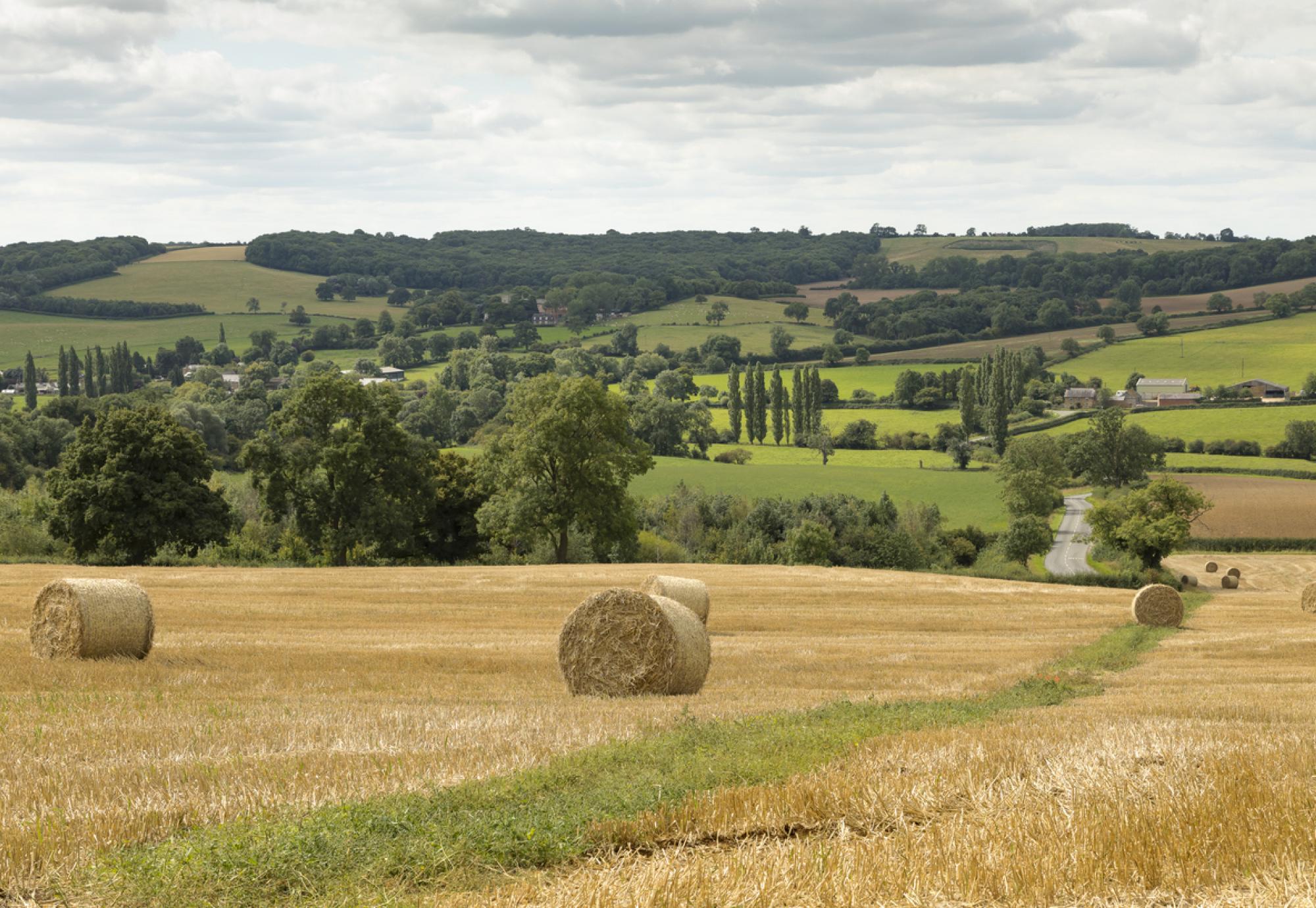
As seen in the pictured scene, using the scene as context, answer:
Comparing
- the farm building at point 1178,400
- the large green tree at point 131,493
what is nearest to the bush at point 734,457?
the farm building at point 1178,400

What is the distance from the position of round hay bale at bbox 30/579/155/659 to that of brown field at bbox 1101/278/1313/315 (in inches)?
7186

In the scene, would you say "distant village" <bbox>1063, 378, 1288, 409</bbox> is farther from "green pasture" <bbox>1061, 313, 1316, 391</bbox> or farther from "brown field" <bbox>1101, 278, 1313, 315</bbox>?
"brown field" <bbox>1101, 278, 1313, 315</bbox>

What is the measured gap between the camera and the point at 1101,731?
492 inches

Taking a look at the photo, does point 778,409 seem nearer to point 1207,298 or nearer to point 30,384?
point 30,384

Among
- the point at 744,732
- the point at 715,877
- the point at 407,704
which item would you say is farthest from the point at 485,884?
the point at 407,704

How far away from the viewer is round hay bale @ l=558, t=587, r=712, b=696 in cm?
1955

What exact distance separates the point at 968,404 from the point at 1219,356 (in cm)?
4441

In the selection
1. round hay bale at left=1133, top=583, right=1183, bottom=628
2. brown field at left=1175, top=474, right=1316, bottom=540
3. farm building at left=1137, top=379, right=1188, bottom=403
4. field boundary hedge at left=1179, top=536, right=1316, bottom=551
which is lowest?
field boundary hedge at left=1179, top=536, right=1316, bottom=551

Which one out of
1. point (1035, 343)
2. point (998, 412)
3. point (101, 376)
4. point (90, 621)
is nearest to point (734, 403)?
point (998, 412)

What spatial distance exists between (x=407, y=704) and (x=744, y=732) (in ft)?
17.3

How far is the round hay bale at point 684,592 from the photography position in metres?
30.9

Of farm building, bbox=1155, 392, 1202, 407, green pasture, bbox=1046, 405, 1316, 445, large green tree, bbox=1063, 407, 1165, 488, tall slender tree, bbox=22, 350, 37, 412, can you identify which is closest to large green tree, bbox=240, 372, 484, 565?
large green tree, bbox=1063, 407, 1165, 488

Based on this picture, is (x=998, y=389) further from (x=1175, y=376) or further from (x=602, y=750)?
(x=602, y=750)

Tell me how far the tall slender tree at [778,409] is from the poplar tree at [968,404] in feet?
60.4
